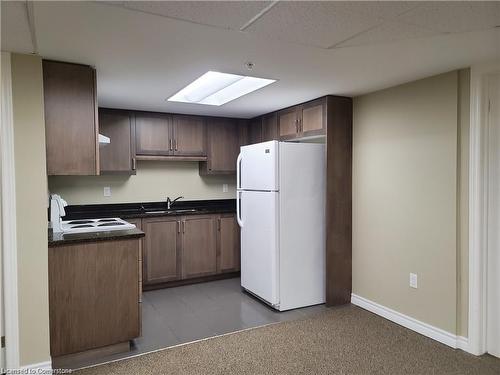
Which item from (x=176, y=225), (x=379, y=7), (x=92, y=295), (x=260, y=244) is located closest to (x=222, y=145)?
(x=176, y=225)

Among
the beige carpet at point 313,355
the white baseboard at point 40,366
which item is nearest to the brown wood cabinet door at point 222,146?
the beige carpet at point 313,355

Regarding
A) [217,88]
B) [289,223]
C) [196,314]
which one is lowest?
[196,314]

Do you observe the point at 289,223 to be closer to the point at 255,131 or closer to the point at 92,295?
the point at 255,131

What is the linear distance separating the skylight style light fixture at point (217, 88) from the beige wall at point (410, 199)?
3.83 feet

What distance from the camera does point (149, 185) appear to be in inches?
189

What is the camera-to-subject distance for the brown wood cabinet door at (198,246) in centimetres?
450

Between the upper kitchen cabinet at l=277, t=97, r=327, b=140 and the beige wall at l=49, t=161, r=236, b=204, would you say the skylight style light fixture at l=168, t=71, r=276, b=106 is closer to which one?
the upper kitchen cabinet at l=277, t=97, r=327, b=140

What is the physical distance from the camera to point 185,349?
2773 mm

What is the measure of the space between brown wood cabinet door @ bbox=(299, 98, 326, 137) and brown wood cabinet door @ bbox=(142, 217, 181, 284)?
190cm

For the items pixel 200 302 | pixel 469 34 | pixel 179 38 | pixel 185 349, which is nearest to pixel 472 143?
pixel 469 34

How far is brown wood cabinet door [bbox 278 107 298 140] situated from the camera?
4.03m

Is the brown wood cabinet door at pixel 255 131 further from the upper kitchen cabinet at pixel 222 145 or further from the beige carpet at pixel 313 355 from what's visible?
the beige carpet at pixel 313 355

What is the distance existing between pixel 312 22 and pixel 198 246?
3.31 m

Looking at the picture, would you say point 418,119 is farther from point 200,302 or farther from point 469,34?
point 200,302
